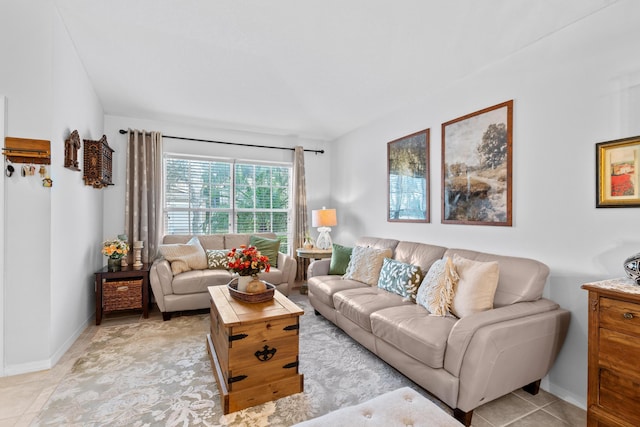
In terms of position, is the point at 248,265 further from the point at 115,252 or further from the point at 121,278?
the point at 115,252

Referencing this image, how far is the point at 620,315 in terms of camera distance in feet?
4.87

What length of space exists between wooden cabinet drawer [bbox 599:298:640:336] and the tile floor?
0.76 m

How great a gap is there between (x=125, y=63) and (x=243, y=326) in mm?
2633

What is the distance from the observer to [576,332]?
2037 mm

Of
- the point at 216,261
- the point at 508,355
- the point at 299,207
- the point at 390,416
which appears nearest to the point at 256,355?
the point at 390,416

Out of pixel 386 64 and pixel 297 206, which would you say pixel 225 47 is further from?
pixel 297 206

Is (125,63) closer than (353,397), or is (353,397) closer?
(353,397)

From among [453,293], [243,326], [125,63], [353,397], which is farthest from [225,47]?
[353,397]

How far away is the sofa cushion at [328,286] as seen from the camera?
121 inches

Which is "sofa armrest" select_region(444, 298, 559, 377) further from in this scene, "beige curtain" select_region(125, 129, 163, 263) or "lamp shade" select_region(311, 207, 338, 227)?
"beige curtain" select_region(125, 129, 163, 263)

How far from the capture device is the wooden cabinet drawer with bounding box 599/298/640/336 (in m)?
1.42

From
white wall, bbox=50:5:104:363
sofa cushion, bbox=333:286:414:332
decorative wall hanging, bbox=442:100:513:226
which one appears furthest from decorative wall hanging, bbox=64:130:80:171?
decorative wall hanging, bbox=442:100:513:226

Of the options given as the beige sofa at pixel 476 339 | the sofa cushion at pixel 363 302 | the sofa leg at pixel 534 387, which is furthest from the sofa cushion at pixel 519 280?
the sofa cushion at pixel 363 302

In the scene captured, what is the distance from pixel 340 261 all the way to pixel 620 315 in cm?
254
